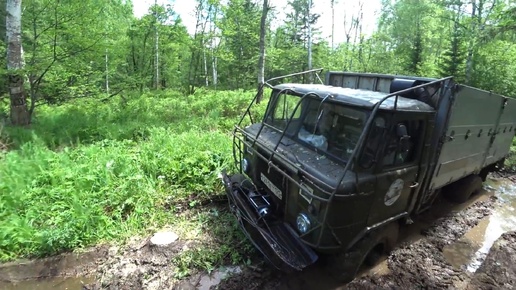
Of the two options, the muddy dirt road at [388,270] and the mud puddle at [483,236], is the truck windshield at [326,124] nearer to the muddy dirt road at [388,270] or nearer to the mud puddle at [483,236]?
the muddy dirt road at [388,270]

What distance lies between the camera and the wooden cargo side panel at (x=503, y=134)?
5491mm

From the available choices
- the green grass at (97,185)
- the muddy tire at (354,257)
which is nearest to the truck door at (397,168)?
the muddy tire at (354,257)

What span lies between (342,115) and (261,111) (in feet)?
24.9

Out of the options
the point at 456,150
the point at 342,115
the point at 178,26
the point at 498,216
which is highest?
the point at 178,26

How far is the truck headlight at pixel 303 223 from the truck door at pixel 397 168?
790mm

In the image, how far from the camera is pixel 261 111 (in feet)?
35.5

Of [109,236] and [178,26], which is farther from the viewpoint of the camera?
[178,26]

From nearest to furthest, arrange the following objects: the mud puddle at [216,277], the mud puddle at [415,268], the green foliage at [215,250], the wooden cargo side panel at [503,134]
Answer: the mud puddle at [216,277]
the mud puddle at [415,268]
the green foliage at [215,250]
the wooden cargo side panel at [503,134]

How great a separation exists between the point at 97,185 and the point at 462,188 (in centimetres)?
718

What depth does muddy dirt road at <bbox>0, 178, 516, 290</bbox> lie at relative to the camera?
3469 mm

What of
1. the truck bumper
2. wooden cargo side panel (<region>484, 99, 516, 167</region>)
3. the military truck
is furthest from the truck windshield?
wooden cargo side panel (<region>484, 99, 516, 167</region>)

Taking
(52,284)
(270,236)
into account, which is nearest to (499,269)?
(270,236)

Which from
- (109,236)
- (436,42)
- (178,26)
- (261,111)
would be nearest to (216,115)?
(261,111)

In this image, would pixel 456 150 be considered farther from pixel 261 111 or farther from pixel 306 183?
pixel 261 111
